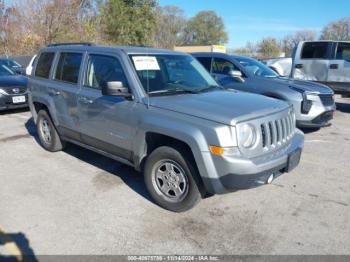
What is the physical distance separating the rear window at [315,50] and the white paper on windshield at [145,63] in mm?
8042

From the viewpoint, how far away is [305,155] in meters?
6.21

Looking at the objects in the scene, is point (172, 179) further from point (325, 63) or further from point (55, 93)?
point (325, 63)

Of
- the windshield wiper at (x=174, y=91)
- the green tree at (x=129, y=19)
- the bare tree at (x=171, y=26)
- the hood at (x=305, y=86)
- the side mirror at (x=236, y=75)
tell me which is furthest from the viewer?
the bare tree at (x=171, y=26)

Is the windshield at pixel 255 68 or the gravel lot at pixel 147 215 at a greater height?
the windshield at pixel 255 68

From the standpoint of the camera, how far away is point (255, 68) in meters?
8.48

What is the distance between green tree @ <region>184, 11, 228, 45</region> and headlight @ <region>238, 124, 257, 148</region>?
88140 mm

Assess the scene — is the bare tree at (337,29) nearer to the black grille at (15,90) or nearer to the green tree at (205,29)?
the green tree at (205,29)

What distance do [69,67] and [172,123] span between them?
2.55 meters

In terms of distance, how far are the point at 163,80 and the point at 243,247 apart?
7.38 feet

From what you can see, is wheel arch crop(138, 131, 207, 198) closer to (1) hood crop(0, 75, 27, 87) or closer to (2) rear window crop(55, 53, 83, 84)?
(2) rear window crop(55, 53, 83, 84)

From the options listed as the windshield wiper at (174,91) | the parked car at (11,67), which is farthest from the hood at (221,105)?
the parked car at (11,67)

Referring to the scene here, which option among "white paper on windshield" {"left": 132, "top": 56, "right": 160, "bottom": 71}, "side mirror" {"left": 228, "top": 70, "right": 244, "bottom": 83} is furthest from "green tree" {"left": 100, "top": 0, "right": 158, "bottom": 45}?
"white paper on windshield" {"left": 132, "top": 56, "right": 160, "bottom": 71}

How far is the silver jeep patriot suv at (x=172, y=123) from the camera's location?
3512 mm

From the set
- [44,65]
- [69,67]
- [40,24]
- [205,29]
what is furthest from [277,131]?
[205,29]
